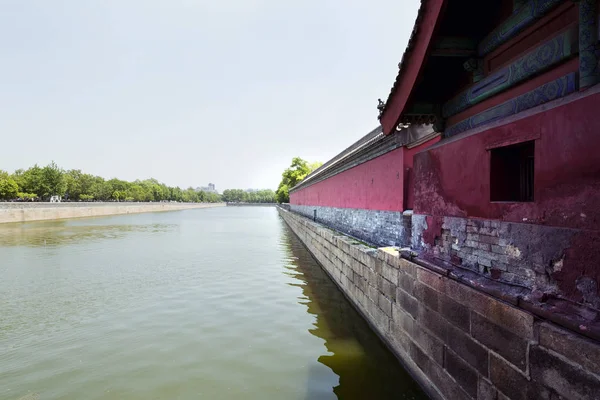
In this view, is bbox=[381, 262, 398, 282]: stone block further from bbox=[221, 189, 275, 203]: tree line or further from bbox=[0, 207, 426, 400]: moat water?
bbox=[221, 189, 275, 203]: tree line

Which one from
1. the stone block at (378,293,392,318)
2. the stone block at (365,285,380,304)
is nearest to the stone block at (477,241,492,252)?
the stone block at (378,293,392,318)

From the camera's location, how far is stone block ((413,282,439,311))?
12.9ft

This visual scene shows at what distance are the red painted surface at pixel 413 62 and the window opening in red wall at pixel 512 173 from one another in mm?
1386

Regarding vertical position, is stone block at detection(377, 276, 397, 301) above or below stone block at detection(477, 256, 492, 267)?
below

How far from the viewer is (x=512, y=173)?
11.9 feet

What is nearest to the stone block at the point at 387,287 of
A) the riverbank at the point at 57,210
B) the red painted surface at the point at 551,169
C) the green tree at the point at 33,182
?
the red painted surface at the point at 551,169

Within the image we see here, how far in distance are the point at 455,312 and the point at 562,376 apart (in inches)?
50.7

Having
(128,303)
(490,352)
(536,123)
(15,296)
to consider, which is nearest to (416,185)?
(536,123)

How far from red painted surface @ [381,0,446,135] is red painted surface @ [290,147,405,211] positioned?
7.93 feet

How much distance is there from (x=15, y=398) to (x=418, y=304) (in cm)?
505

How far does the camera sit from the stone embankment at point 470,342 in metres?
2.19

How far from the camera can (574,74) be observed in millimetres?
2867

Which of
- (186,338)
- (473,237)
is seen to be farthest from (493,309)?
(186,338)

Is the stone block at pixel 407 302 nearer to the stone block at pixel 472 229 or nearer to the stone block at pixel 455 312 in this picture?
the stone block at pixel 455 312
